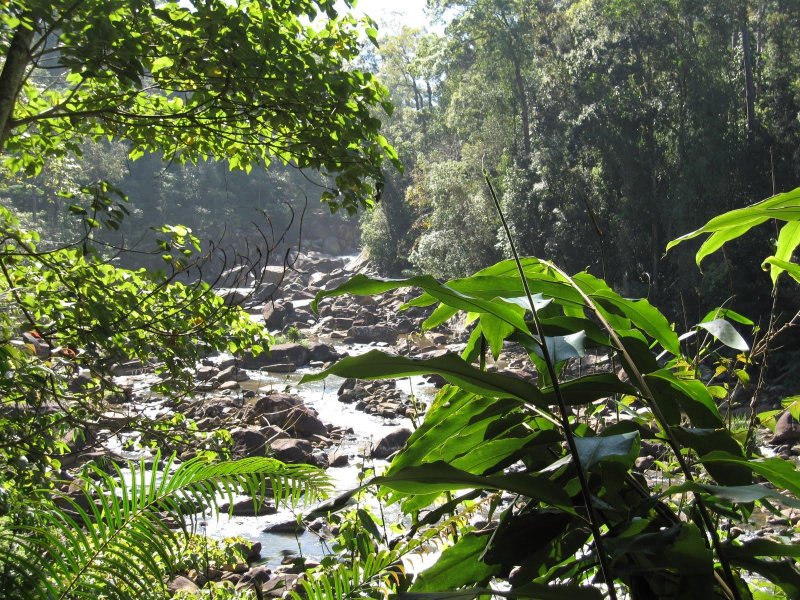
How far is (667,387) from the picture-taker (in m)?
0.64

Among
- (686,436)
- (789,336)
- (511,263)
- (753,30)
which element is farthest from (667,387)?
(753,30)

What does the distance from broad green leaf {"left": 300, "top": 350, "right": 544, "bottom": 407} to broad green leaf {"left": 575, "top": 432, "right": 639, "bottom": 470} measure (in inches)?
2.3

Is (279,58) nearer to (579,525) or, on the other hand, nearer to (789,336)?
(579,525)

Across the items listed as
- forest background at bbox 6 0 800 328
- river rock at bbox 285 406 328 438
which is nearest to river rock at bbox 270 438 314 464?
river rock at bbox 285 406 328 438

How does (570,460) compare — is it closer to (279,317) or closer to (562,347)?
(562,347)

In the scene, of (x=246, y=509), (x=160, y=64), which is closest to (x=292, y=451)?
(x=246, y=509)

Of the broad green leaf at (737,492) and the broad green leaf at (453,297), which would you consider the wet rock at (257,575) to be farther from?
the broad green leaf at (737,492)

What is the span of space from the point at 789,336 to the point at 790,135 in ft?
15.9

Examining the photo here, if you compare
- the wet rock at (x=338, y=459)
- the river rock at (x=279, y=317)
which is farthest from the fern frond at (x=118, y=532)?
the river rock at (x=279, y=317)

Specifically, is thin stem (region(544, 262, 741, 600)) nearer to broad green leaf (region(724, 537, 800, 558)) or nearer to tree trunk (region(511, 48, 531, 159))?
broad green leaf (region(724, 537, 800, 558))

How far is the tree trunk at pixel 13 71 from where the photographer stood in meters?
2.37

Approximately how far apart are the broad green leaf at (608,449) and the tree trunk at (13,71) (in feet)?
8.08

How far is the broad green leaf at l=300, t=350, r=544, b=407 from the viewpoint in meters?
0.51

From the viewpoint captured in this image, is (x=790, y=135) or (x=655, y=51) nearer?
(x=790, y=135)
